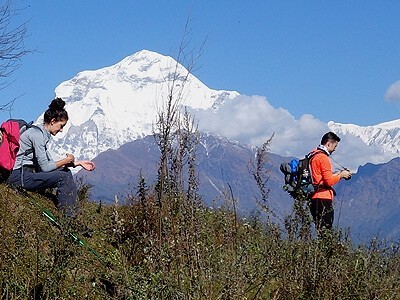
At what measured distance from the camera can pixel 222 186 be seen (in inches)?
208

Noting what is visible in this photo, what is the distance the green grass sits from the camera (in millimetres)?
4707

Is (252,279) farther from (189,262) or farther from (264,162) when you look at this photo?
(264,162)

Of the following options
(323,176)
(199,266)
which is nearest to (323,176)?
(323,176)

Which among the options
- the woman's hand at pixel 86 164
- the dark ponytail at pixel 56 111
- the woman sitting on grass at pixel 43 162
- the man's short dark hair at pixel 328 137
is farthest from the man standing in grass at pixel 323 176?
the dark ponytail at pixel 56 111

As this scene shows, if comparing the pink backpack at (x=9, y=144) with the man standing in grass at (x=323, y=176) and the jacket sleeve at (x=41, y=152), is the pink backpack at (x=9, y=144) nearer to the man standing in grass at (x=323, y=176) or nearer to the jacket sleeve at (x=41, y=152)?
the jacket sleeve at (x=41, y=152)

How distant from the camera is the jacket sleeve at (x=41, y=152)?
817 cm

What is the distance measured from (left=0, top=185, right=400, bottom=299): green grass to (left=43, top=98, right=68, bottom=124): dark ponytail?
1.58 m

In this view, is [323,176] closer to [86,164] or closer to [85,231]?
[86,164]

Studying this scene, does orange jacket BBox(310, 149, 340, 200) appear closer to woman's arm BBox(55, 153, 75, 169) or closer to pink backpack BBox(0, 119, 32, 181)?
woman's arm BBox(55, 153, 75, 169)

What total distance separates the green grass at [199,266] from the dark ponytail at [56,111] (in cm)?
158

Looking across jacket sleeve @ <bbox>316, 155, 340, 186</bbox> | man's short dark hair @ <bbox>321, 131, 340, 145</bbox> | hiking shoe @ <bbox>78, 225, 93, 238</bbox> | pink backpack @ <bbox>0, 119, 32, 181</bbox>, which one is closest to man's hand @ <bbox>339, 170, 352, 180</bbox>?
jacket sleeve @ <bbox>316, 155, 340, 186</bbox>

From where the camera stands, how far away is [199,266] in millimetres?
4688

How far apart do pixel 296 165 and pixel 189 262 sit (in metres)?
4.62

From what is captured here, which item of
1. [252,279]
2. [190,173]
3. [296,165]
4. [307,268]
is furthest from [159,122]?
[296,165]
